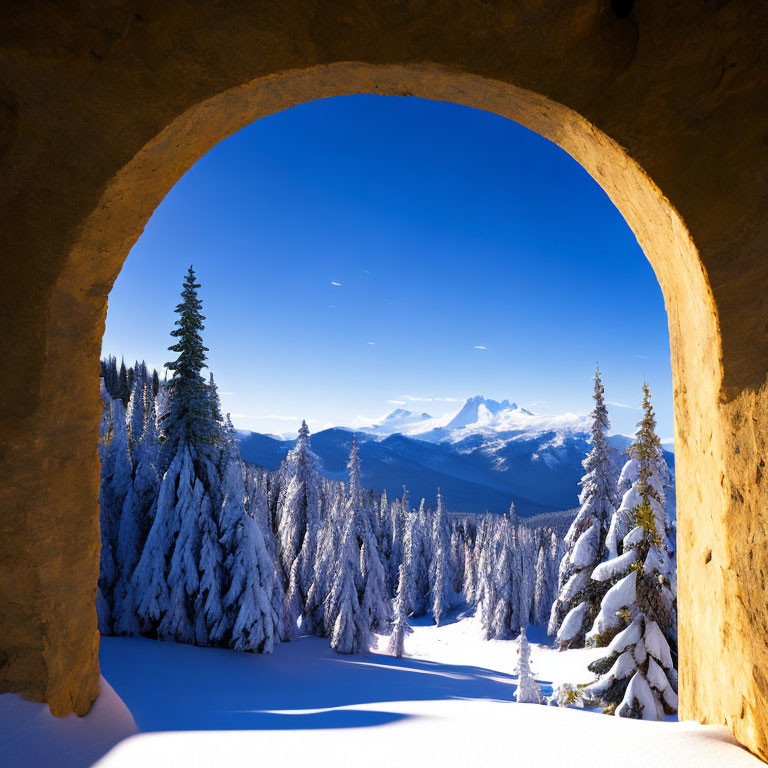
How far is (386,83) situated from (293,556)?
2430cm

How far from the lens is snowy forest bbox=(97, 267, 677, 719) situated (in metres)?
10.4

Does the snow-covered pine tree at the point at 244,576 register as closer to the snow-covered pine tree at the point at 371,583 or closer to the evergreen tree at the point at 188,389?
the evergreen tree at the point at 188,389

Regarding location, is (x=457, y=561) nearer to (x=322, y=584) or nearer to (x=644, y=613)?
(x=322, y=584)

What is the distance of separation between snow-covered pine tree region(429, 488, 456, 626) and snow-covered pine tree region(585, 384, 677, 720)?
32.6m

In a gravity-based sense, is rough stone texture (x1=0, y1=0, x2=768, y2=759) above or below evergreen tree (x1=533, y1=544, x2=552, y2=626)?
above

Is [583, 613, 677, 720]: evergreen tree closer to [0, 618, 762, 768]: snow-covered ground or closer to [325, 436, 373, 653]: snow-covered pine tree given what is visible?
[0, 618, 762, 768]: snow-covered ground

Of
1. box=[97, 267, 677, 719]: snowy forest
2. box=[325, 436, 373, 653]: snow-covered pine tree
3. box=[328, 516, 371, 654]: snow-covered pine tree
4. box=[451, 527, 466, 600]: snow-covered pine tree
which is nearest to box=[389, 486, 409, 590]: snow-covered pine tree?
box=[451, 527, 466, 600]: snow-covered pine tree

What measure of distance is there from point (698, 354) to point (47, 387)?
4025mm

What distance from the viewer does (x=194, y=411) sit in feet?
51.9

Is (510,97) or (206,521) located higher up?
(510,97)

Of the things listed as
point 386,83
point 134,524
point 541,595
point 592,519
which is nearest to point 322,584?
point 134,524

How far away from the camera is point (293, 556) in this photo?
23.8 meters

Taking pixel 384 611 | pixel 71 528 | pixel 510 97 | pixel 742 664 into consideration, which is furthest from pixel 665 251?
pixel 384 611

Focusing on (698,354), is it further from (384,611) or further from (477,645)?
(477,645)
